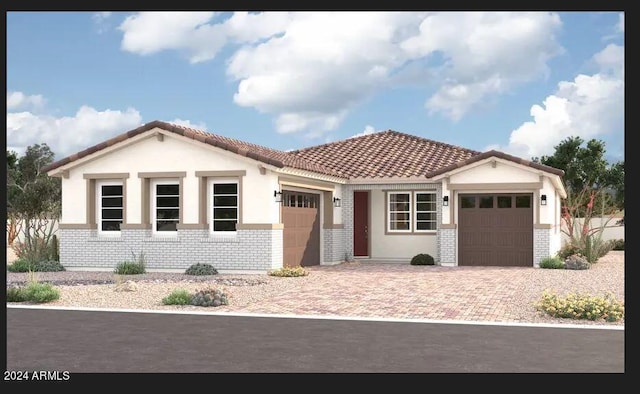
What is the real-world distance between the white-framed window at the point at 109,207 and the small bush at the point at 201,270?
9.52ft

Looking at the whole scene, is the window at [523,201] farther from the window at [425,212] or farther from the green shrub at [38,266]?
the green shrub at [38,266]

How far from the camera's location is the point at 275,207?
878 inches

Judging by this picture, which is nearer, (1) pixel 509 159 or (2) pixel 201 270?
(2) pixel 201 270

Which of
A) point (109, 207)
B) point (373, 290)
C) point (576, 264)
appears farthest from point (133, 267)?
point (576, 264)

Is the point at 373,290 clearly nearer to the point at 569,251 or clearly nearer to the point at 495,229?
the point at 495,229

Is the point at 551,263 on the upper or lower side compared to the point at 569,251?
lower

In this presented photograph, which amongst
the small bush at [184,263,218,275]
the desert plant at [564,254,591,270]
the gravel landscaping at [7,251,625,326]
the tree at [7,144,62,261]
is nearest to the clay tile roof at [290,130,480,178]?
the gravel landscaping at [7,251,625,326]

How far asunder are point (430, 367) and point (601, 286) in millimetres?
11259

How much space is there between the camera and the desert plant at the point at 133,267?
888 inches

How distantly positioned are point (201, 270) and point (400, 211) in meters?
8.24

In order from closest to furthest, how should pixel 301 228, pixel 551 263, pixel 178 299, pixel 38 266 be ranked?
1. pixel 178 299
2. pixel 38 266
3. pixel 551 263
4. pixel 301 228

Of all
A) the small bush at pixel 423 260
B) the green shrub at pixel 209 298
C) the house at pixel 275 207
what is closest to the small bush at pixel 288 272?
the house at pixel 275 207

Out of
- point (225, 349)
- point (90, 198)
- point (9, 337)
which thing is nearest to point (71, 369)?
point (225, 349)

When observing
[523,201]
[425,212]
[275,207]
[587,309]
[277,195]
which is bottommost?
[587,309]
